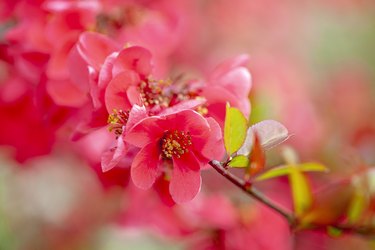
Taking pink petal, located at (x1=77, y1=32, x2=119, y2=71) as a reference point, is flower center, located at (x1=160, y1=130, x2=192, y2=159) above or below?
below

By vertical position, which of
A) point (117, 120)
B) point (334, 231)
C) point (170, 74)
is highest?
point (117, 120)

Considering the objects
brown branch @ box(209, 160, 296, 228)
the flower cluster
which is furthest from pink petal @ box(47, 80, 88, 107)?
brown branch @ box(209, 160, 296, 228)

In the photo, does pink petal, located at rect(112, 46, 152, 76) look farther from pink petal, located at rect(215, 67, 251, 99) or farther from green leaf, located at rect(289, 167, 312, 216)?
green leaf, located at rect(289, 167, 312, 216)

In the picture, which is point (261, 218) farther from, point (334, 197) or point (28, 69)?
point (28, 69)

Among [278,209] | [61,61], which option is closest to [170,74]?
[61,61]

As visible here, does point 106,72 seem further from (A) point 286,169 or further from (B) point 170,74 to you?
(B) point 170,74

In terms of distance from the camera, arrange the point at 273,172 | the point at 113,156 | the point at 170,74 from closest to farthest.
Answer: the point at 113,156, the point at 273,172, the point at 170,74
